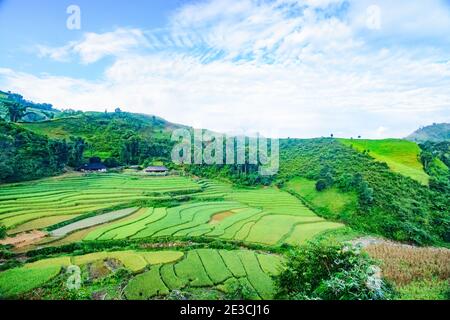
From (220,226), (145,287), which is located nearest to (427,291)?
(145,287)

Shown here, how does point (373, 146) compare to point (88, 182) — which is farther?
point (373, 146)

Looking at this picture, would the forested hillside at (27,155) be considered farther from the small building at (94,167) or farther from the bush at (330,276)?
the bush at (330,276)

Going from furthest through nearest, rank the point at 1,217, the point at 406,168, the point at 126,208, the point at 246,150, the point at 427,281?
the point at 246,150
the point at 406,168
the point at 126,208
the point at 1,217
the point at 427,281

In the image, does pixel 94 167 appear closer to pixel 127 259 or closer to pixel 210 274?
pixel 127 259
